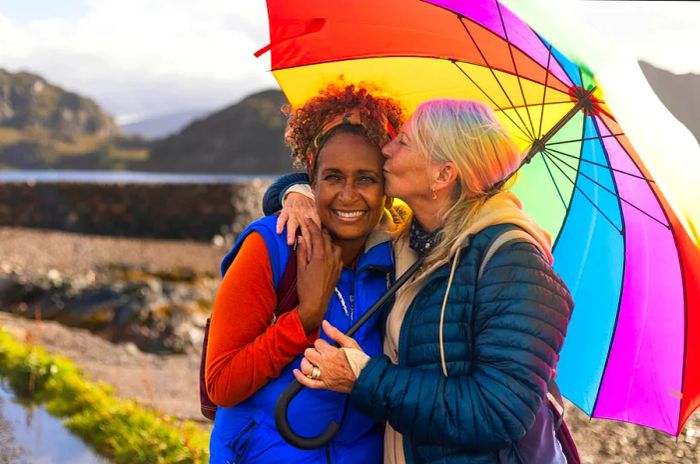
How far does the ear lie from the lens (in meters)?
2.20

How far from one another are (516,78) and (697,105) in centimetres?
61

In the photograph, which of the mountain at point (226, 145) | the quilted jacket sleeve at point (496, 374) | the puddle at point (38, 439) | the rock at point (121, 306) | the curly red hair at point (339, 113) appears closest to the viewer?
the quilted jacket sleeve at point (496, 374)

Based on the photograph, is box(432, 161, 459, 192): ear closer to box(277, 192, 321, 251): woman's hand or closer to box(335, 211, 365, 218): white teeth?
box(335, 211, 365, 218): white teeth

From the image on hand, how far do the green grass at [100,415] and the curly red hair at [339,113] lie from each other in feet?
9.21

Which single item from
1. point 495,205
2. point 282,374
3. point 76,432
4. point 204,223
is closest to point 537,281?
point 495,205

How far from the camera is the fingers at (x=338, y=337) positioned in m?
2.13

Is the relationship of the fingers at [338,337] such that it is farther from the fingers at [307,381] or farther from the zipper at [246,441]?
the zipper at [246,441]

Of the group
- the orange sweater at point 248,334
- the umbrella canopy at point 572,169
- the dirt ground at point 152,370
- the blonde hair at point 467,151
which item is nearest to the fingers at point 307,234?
the orange sweater at point 248,334

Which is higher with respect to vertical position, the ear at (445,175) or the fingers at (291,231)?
the ear at (445,175)

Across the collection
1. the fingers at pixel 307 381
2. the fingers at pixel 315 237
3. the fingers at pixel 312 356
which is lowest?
the fingers at pixel 307 381

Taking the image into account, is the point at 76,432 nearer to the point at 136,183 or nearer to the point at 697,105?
the point at 697,105

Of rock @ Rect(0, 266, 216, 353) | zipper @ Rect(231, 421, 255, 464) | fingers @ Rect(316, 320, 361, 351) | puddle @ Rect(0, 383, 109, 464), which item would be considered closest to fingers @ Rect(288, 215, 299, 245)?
fingers @ Rect(316, 320, 361, 351)

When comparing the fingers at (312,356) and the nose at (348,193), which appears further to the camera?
the nose at (348,193)

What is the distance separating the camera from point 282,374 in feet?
7.41
